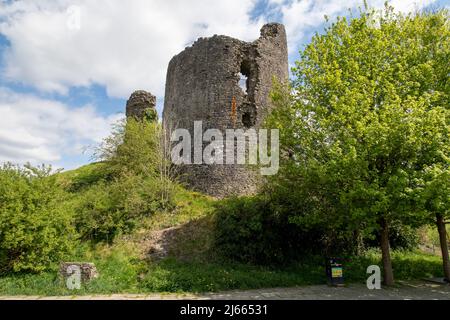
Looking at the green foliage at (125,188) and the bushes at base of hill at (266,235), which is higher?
the green foliage at (125,188)

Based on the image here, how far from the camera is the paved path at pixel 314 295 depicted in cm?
838

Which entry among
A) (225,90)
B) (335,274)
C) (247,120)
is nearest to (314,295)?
(335,274)

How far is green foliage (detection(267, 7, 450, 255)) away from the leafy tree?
0.03 metres

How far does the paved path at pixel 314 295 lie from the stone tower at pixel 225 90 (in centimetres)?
750

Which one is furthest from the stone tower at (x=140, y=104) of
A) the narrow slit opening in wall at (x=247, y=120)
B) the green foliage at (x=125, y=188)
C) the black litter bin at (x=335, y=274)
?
the black litter bin at (x=335, y=274)

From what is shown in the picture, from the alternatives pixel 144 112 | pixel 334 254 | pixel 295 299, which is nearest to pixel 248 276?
pixel 295 299

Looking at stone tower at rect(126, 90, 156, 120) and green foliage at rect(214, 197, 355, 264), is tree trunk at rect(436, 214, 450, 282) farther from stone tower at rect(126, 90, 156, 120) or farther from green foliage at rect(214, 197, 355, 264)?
stone tower at rect(126, 90, 156, 120)

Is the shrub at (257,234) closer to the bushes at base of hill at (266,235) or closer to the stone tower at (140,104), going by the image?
the bushes at base of hill at (266,235)

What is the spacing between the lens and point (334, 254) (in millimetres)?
13227

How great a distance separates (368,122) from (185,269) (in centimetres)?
718

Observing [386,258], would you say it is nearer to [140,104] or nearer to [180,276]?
[180,276]

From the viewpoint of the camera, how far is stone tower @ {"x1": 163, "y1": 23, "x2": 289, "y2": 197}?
16781 millimetres

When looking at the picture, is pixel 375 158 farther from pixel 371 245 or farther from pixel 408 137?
pixel 371 245

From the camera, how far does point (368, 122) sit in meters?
9.72
